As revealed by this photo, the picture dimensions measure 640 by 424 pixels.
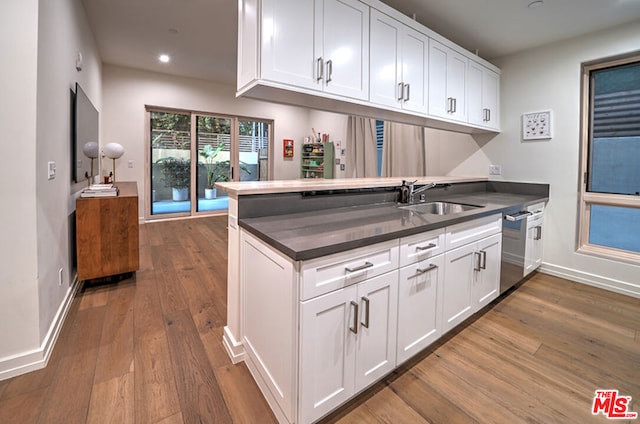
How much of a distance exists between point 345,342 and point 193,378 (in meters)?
0.92

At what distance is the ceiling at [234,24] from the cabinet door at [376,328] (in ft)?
7.50

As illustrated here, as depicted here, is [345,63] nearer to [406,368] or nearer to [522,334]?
[406,368]

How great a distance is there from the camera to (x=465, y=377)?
172cm

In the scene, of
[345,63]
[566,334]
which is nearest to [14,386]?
[345,63]

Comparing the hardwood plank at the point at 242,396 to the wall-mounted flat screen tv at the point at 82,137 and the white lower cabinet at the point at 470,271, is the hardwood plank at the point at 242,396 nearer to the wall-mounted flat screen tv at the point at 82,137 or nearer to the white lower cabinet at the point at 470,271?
the white lower cabinet at the point at 470,271

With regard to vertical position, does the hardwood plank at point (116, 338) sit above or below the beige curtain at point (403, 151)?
below

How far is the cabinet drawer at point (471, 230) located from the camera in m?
1.93

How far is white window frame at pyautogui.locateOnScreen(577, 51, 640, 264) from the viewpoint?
290 centimetres

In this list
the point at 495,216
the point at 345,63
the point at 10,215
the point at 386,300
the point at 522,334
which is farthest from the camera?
the point at 495,216

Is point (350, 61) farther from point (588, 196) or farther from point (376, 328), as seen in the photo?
point (588, 196)

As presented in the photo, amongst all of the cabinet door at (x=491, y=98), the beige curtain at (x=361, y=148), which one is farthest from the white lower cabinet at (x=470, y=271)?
the beige curtain at (x=361, y=148)

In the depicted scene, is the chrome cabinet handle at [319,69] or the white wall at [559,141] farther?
the white wall at [559,141]

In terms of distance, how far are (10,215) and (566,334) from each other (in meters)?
3.57

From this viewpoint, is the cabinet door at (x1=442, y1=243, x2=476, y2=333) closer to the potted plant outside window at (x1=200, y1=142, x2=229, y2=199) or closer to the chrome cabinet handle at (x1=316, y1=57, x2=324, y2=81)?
the chrome cabinet handle at (x1=316, y1=57, x2=324, y2=81)
